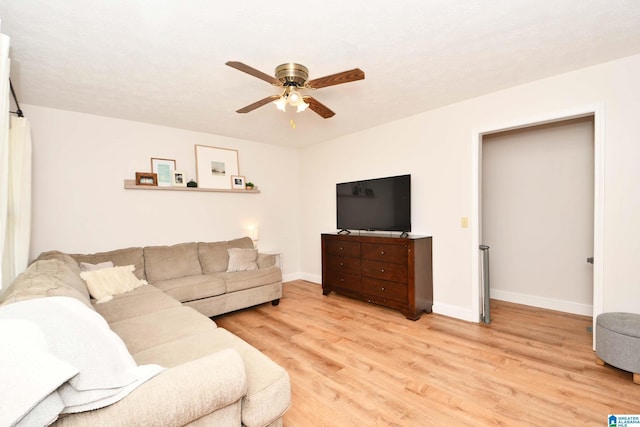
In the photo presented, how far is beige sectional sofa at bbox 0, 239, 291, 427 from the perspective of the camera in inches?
40.9

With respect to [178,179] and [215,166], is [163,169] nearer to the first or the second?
[178,179]

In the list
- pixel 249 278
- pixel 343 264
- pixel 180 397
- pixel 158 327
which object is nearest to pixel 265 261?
pixel 249 278

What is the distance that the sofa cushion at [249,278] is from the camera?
11.8 ft

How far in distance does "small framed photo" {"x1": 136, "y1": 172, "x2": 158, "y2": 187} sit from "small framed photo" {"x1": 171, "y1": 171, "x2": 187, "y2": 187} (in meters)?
0.21

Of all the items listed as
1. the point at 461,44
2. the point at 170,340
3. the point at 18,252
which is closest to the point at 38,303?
the point at 170,340

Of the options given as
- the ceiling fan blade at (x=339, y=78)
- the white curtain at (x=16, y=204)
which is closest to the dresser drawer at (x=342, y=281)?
the ceiling fan blade at (x=339, y=78)

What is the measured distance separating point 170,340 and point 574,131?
Result: 4665 mm

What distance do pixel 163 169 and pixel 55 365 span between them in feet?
11.5

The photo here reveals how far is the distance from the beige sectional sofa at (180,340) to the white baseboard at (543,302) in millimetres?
3251

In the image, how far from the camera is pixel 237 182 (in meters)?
4.61

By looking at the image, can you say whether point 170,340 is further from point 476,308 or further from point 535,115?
point 535,115

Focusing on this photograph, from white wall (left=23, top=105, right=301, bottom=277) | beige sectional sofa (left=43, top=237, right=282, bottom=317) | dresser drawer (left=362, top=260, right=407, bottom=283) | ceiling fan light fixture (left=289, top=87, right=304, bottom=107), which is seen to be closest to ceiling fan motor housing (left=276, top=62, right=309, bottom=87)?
ceiling fan light fixture (left=289, top=87, right=304, bottom=107)

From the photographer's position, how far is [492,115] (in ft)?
10.1

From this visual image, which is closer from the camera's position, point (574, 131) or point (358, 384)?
point (358, 384)
